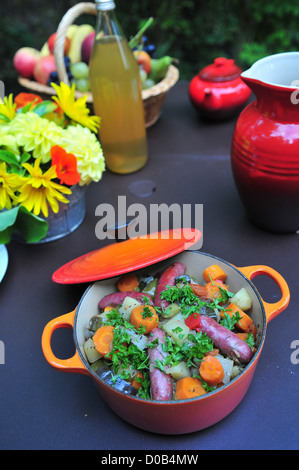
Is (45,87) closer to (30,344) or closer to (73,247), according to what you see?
(73,247)

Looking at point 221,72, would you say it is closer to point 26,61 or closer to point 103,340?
point 26,61

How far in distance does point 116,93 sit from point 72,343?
0.64 metres

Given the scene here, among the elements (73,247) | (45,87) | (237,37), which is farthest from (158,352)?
(237,37)

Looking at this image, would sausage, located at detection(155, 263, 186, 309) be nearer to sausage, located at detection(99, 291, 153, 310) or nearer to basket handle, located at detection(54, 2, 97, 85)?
sausage, located at detection(99, 291, 153, 310)

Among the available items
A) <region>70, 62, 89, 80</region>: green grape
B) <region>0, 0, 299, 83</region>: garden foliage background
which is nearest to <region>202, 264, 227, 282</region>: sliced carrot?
<region>70, 62, 89, 80</region>: green grape

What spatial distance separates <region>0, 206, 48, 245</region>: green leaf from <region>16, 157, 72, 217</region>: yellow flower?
2cm

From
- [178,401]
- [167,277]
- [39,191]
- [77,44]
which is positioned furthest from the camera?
[77,44]

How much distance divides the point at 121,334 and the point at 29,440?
0.20 meters

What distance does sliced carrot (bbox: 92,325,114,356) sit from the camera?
1.96ft

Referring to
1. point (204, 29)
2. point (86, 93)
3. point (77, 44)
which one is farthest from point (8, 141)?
point (204, 29)

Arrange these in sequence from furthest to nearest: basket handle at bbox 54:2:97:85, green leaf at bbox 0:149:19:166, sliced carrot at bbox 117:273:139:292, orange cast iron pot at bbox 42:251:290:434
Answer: basket handle at bbox 54:2:97:85 < green leaf at bbox 0:149:19:166 < sliced carrot at bbox 117:273:139:292 < orange cast iron pot at bbox 42:251:290:434

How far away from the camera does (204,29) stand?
2.86m

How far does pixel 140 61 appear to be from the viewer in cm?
125

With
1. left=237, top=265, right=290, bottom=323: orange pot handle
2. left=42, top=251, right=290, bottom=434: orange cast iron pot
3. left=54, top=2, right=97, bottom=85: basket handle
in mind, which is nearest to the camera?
left=42, top=251, right=290, bottom=434: orange cast iron pot
